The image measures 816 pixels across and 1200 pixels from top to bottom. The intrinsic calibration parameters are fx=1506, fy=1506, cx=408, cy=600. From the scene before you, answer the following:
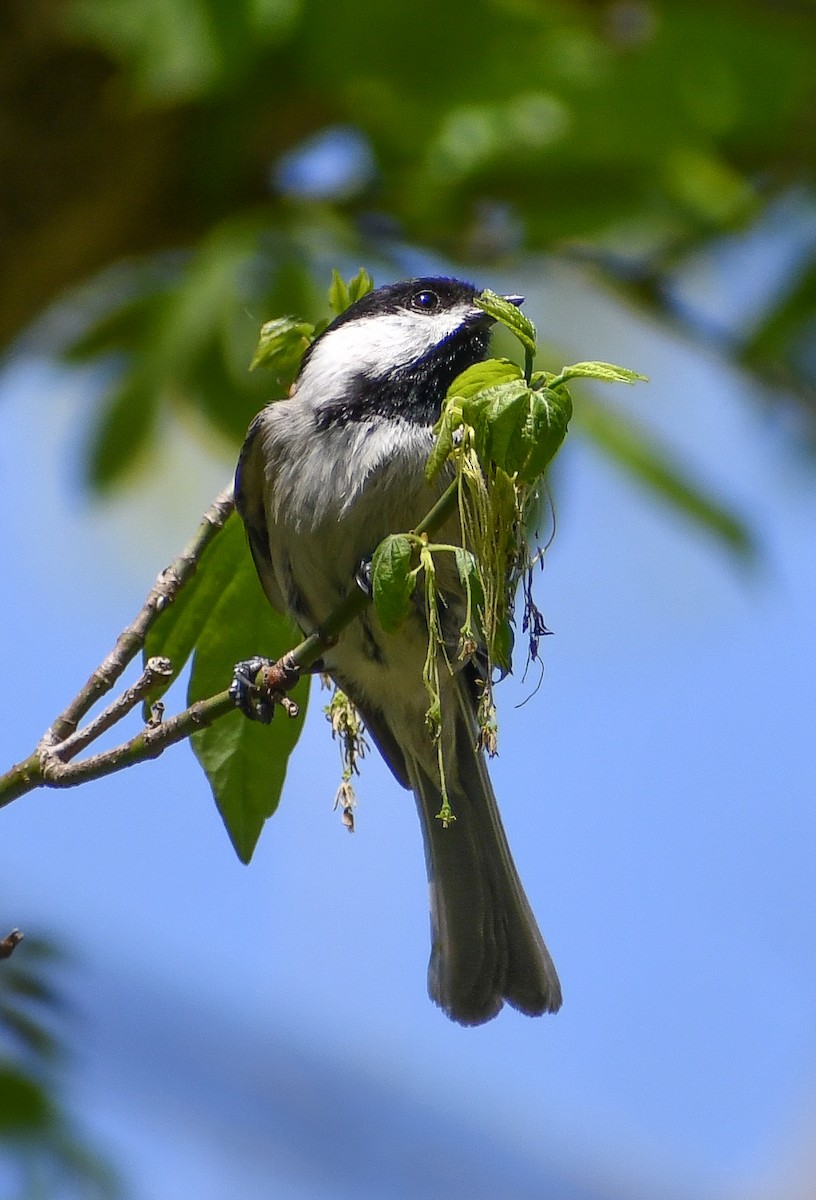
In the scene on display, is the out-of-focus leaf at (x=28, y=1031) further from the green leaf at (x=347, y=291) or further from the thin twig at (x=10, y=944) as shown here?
the green leaf at (x=347, y=291)

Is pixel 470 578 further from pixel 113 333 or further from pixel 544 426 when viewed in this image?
pixel 113 333

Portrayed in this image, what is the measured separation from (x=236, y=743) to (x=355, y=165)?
201 centimetres

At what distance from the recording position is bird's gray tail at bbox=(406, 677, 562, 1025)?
2797mm

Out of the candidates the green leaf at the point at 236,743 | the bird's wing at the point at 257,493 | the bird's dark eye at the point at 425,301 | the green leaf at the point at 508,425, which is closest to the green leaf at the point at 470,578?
the green leaf at the point at 508,425

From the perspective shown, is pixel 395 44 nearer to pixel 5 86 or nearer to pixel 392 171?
pixel 392 171

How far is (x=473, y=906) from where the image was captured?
2.95 m

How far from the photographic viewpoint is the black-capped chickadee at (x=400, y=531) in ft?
8.77

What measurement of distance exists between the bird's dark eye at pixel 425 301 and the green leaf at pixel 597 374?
1.38 m

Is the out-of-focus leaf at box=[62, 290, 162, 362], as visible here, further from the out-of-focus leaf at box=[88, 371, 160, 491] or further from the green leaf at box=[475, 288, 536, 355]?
the green leaf at box=[475, 288, 536, 355]

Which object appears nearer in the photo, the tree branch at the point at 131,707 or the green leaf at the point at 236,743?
the tree branch at the point at 131,707

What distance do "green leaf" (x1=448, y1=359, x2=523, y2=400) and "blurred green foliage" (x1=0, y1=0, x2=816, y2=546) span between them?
30.1 inches

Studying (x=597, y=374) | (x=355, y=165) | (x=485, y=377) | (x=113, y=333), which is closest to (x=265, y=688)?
(x=485, y=377)

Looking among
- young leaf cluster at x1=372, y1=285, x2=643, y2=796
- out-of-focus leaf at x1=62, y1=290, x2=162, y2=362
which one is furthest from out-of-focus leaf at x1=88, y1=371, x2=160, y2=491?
young leaf cluster at x1=372, y1=285, x2=643, y2=796

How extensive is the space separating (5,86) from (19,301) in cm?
60
